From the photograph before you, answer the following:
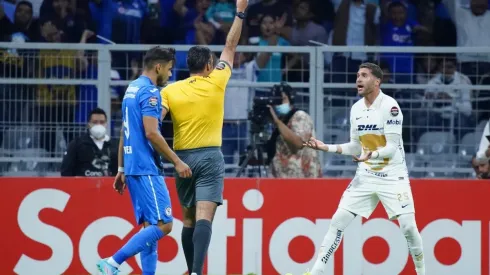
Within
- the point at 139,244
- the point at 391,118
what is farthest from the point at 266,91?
the point at 139,244

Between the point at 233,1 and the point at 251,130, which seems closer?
the point at 251,130

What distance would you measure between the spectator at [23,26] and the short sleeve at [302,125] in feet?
14.2

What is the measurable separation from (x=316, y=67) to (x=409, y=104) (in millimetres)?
1249

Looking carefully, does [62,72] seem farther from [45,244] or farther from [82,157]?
[45,244]

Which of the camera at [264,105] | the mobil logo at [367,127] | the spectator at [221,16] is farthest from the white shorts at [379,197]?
the spectator at [221,16]

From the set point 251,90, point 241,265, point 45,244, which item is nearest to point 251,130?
point 251,90

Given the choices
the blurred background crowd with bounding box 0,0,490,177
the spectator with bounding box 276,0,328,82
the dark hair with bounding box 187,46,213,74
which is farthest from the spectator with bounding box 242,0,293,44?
the dark hair with bounding box 187,46,213,74

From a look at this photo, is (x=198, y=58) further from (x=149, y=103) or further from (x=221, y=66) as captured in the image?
(x=149, y=103)

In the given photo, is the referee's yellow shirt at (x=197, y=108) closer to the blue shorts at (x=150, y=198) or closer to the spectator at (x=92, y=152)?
the blue shorts at (x=150, y=198)

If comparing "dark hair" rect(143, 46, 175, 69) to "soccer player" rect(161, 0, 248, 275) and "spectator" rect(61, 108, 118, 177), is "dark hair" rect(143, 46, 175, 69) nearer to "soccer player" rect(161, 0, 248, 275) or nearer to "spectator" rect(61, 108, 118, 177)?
"soccer player" rect(161, 0, 248, 275)

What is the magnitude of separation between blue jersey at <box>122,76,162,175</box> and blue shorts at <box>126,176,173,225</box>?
2.9 inches

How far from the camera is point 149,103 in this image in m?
10.8

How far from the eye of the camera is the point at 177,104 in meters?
11.4

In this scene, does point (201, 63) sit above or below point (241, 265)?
above
